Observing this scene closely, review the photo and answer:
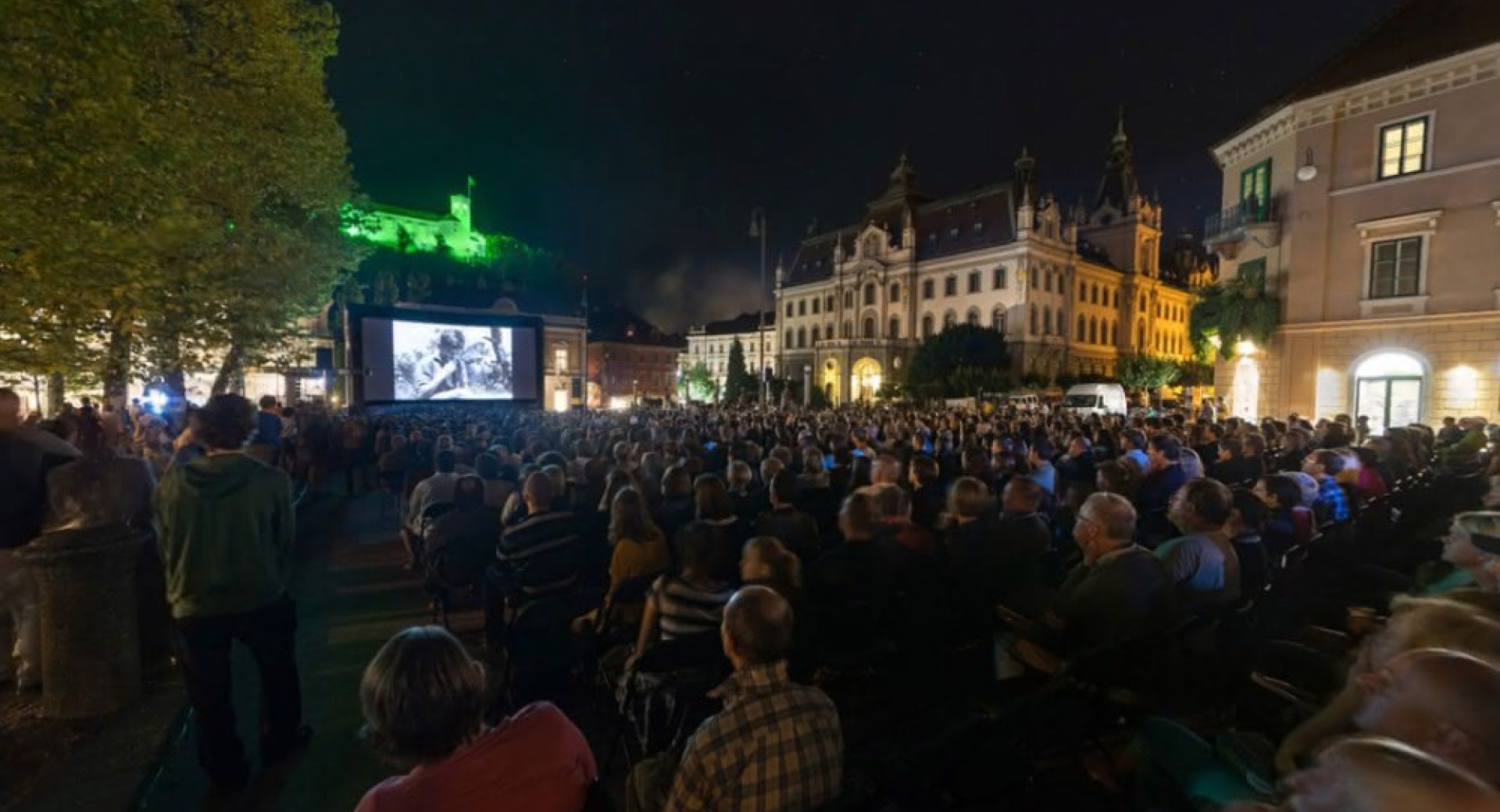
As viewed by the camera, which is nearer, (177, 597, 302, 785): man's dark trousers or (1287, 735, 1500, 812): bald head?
(1287, 735, 1500, 812): bald head

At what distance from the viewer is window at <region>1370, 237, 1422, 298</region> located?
66.2 ft

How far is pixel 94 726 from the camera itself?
4.02 meters

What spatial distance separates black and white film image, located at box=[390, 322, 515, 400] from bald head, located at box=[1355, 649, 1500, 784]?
29335 mm

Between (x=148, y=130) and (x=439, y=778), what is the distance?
9.36 metres

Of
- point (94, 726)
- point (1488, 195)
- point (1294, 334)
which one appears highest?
point (1488, 195)

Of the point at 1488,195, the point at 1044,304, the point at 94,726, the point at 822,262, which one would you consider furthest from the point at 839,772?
the point at 822,262

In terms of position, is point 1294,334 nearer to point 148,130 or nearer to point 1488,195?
point 1488,195

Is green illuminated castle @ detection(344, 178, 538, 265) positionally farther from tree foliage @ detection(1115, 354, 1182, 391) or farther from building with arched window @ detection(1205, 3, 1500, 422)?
building with arched window @ detection(1205, 3, 1500, 422)

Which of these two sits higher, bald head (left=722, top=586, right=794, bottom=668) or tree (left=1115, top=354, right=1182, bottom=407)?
tree (left=1115, top=354, right=1182, bottom=407)

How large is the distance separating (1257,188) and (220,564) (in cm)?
A: 3148

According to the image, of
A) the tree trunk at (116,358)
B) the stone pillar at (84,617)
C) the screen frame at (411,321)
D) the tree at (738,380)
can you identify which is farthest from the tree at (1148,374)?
the stone pillar at (84,617)

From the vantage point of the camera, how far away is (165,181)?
26.9 feet

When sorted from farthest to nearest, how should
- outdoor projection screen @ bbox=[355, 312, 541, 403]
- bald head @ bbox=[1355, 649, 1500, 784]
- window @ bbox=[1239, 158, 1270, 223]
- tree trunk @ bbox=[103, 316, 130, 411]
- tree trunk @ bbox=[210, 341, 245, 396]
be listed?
outdoor projection screen @ bbox=[355, 312, 541, 403], window @ bbox=[1239, 158, 1270, 223], tree trunk @ bbox=[210, 341, 245, 396], tree trunk @ bbox=[103, 316, 130, 411], bald head @ bbox=[1355, 649, 1500, 784]

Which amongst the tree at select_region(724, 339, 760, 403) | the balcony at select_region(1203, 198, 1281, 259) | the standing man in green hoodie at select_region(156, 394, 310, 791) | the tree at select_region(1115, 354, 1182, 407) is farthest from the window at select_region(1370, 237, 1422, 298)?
the tree at select_region(724, 339, 760, 403)
